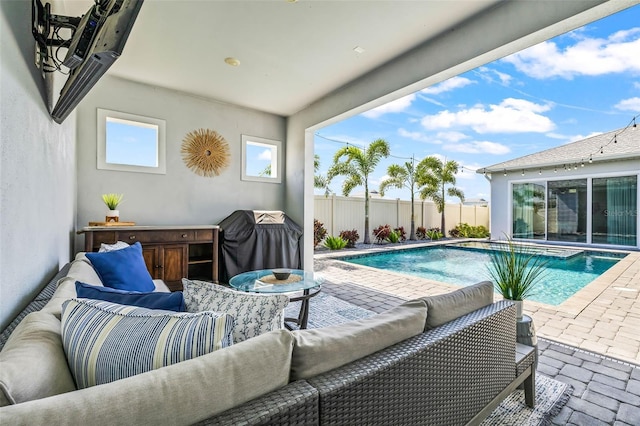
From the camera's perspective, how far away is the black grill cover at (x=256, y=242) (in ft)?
15.2

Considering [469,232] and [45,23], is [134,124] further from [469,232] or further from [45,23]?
[469,232]

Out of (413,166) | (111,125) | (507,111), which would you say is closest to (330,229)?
(413,166)

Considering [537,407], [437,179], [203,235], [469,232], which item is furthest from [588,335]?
[469,232]

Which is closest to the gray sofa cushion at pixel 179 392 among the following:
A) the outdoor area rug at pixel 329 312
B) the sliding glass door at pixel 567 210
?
the outdoor area rug at pixel 329 312

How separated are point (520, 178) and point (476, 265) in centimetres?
496

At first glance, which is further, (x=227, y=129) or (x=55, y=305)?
(x=227, y=129)

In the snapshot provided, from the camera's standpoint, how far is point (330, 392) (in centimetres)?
83

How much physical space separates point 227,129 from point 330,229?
202 inches

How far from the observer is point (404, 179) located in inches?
448

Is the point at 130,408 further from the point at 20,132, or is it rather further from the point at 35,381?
the point at 20,132

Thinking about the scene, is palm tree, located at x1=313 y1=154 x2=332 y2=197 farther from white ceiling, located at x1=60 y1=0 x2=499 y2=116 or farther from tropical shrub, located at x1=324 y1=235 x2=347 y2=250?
white ceiling, located at x1=60 y1=0 x2=499 y2=116

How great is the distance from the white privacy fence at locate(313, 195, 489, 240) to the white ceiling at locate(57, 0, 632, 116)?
5.26 m

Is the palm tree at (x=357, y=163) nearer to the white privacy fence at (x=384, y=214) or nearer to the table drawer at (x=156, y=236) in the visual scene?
the white privacy fence at (x=384, y=214)

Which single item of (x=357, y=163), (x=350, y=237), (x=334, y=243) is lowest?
(x=334, y=243)
